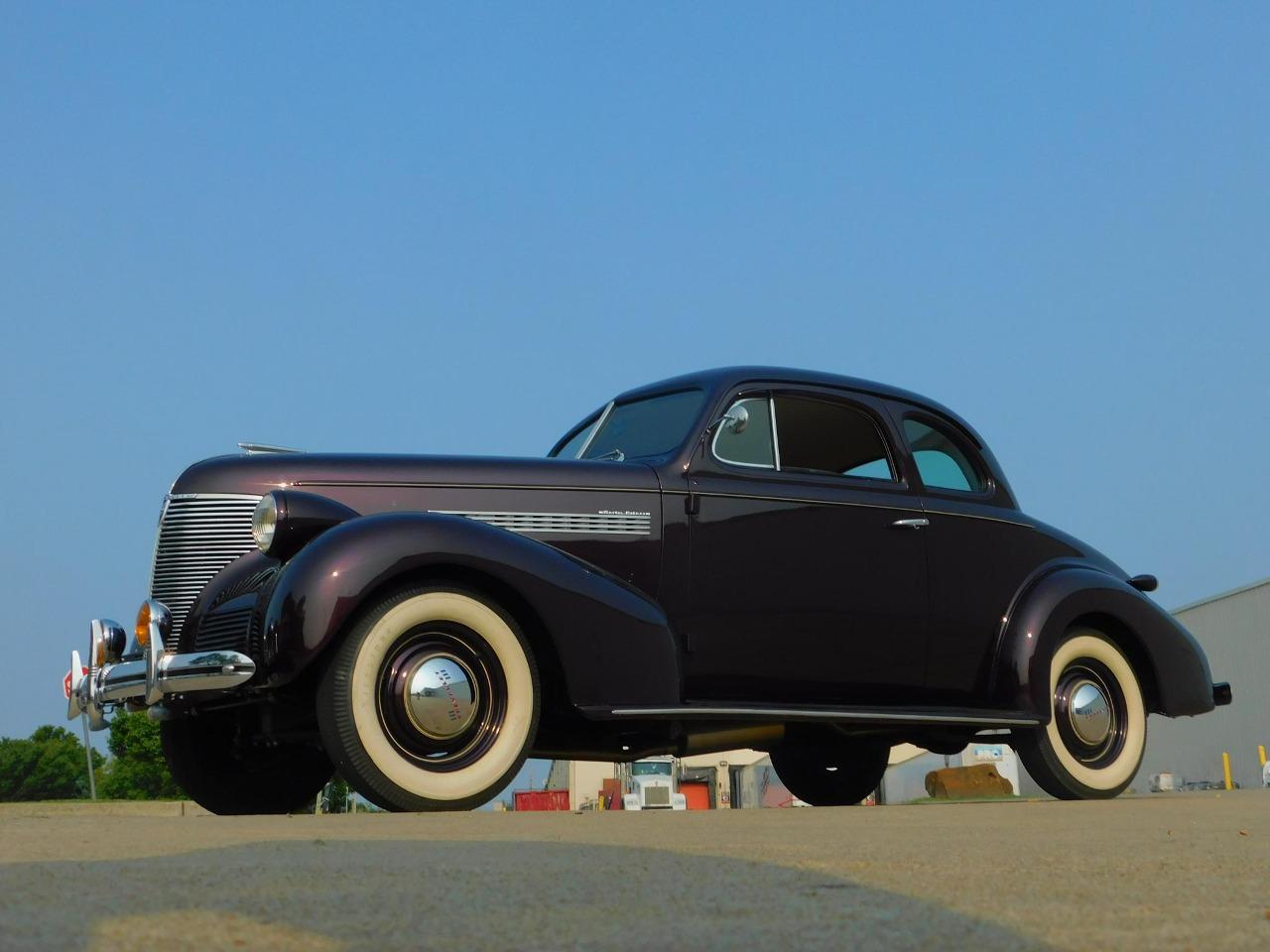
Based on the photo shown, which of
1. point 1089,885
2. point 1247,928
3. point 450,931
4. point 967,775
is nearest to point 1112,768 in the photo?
point 1089,885

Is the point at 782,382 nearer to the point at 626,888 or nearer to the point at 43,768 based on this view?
the point at 626,888

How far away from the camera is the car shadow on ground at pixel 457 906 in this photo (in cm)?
204

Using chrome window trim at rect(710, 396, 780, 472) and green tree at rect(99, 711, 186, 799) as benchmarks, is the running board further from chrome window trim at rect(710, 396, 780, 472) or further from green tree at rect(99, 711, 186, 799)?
green tree at rect(99, 711, 186, 799)

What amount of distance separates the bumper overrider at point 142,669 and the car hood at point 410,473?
0.70 meters

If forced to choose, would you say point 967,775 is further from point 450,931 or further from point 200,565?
point 450,931

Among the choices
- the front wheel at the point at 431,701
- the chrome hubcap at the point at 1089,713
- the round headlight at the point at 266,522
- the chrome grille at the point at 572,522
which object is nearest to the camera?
the front wheel at the point at 431,701

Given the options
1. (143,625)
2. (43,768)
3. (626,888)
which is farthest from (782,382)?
(43,768)

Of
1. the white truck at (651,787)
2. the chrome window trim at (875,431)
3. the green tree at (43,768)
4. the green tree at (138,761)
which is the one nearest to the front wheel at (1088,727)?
the chrome window trim at (875,431)

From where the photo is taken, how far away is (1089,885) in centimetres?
275

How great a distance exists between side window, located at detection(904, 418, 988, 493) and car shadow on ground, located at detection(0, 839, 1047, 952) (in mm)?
4570

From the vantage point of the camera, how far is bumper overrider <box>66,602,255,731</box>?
5.39 meters

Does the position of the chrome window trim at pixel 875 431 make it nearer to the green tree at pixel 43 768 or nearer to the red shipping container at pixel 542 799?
the red shipping container at pixel 542 799

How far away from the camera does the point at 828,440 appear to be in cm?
718

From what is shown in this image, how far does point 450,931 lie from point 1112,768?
5957 millimetres
